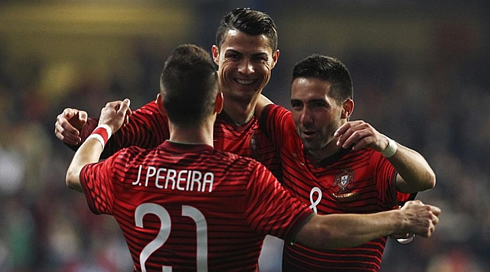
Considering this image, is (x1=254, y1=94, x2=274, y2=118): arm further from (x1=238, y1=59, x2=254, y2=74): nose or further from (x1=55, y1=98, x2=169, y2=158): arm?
(x1=55, y1=98, x2=169, y2=158): arm

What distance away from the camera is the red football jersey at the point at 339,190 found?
4.28m

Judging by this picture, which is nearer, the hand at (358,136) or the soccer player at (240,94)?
the hand at (358,136)

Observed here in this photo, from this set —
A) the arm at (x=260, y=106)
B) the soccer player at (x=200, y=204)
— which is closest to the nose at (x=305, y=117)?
the arm at (x=260, y=106)

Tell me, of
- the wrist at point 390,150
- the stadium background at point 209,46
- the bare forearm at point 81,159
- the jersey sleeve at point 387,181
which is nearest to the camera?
the bare forearm at point 81,159

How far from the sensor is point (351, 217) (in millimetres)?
3449

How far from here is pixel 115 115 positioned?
4.20m

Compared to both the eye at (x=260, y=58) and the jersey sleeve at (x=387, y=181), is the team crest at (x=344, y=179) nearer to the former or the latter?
the jersey sleeve at (x=387, y=181)

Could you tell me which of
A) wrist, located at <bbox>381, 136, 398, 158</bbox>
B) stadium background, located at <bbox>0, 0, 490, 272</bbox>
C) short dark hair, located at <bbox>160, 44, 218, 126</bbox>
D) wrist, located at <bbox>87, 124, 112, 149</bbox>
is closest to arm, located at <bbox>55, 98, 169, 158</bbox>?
wrist, located at <bbox>87, 124, 112, 149</bbox>

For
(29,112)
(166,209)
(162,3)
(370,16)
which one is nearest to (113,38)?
(162,3)

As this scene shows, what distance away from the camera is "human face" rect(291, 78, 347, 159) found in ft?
14.4

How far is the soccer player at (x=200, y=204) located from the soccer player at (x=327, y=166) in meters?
0.72

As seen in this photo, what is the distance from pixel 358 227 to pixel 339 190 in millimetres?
913

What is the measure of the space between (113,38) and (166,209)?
13167 mm

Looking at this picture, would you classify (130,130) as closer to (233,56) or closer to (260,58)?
(233,56)
